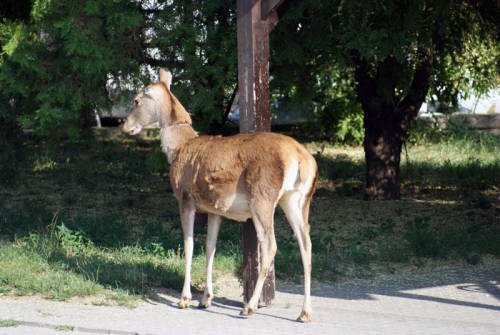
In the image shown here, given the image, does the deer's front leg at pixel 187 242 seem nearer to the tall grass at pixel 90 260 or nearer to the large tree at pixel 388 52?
the tall grass at pixel 90 260

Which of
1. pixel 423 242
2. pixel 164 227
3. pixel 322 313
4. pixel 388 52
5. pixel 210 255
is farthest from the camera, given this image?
pixel 164 227

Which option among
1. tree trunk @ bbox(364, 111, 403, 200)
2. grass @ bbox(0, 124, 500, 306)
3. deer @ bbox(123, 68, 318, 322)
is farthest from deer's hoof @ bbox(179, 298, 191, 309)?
tree trunk @ bbox(364, 111, 403, 200)

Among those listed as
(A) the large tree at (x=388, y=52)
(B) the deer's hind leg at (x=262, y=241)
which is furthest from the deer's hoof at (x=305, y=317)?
(A) the large tree at (x=388, y=52)

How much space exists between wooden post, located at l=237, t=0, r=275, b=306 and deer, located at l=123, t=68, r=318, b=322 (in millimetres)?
319

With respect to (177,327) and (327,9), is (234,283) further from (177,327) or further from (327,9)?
(327,9)

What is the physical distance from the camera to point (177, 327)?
692 cm

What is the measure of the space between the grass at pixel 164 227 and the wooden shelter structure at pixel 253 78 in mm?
1028

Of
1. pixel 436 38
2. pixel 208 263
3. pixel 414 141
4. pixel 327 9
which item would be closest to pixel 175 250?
pixel 208 263

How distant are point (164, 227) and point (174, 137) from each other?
3.86 metres

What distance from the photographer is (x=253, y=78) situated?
25.3ft

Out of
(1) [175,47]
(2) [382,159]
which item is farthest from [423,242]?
(1) [175,47]

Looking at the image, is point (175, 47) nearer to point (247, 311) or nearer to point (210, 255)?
point (210, 255)

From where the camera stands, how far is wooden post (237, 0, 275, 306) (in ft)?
25.2

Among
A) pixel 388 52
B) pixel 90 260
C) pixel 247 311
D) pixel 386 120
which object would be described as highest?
pixel 388 52
